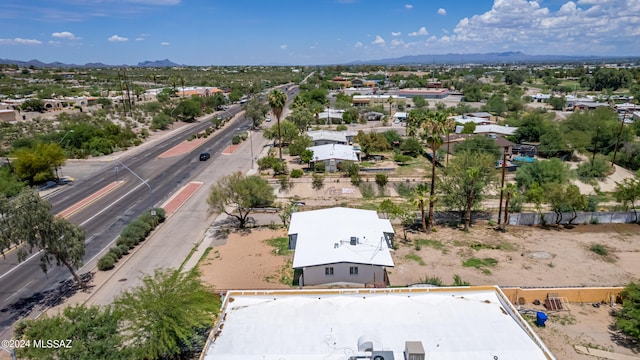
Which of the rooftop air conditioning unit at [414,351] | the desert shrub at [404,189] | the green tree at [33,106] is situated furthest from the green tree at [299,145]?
the green tree at [33,106]

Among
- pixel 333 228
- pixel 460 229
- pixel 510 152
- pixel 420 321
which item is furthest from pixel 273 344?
pixel 510 152

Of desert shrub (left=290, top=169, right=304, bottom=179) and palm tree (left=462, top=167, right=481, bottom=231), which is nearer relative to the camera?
palm tree (left=462, top=167, right=481, bottom=231)

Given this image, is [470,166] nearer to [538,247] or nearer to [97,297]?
[538,247]

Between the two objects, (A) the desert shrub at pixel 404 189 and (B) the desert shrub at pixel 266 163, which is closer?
(A) the desert shrub at pixel 404 189

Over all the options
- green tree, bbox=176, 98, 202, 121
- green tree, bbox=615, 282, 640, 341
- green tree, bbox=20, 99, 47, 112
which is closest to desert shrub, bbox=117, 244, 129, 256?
green tree, bbox=615, 282, 640, 341

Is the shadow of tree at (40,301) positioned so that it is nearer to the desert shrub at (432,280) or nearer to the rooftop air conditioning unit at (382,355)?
the rooftop air conditioning unit at (382,355)

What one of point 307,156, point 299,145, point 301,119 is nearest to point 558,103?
point 301,119

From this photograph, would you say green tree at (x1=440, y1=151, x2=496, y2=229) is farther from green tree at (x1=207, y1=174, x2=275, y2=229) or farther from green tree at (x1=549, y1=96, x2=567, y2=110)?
green tree at (x1=549, y1=96, x2=567, y2=110)
